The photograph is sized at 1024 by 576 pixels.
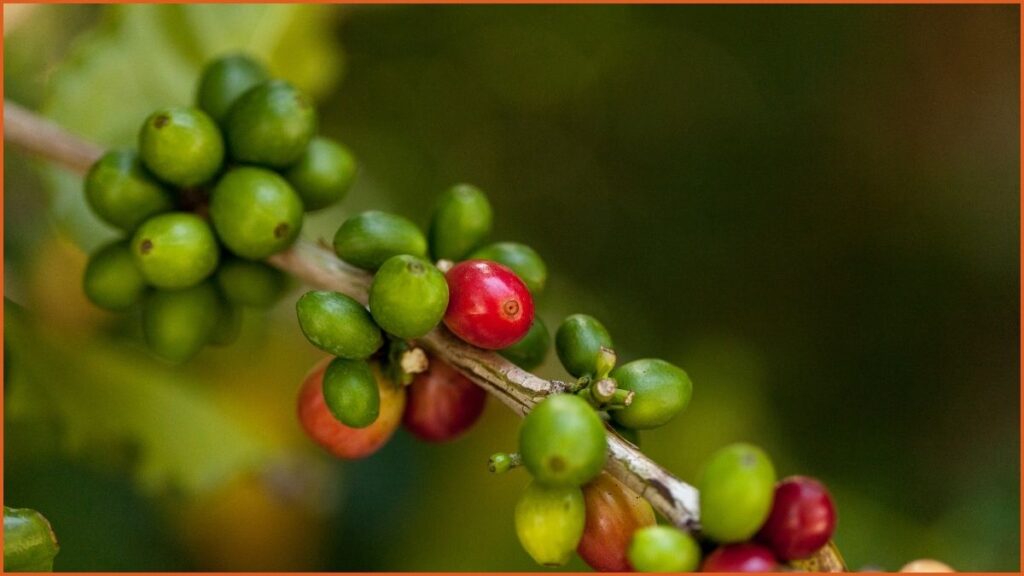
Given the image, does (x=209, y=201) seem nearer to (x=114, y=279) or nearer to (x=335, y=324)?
(x=114, y=279)

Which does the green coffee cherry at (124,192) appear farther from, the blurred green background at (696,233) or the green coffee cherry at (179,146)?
the blurred green background at (696,233)

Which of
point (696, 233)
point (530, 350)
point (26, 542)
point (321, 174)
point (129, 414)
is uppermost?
point (696, 233)

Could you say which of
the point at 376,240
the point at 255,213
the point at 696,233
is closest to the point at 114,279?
the point at 255,213

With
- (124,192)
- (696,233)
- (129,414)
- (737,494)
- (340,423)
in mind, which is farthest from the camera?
(696,233)

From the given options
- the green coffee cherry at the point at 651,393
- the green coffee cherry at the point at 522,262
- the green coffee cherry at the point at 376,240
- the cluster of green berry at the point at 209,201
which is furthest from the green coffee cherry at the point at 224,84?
the green coffee cherry at the point at 651,393

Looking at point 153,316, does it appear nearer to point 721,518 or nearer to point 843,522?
point 721,518

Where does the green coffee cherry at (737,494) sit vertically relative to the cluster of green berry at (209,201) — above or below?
below
